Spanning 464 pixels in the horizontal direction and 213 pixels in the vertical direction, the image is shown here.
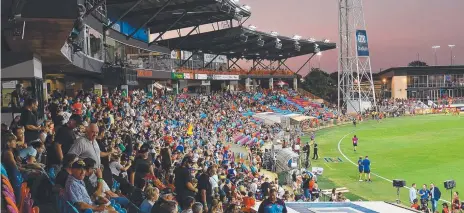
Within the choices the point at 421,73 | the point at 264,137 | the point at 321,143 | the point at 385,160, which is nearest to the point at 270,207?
the point at 385,160

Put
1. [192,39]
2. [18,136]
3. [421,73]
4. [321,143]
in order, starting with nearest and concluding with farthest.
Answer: [18,136]
[321,143]
[192,39]
[421,73]

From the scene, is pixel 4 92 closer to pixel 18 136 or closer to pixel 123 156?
pixel 123 156

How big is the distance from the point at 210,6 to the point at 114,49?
A: 9.09m

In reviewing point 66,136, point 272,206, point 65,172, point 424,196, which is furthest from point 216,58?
point 65,172

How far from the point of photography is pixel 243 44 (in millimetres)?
62625

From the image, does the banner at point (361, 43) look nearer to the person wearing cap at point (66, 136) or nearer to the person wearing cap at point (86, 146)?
the person wearing cap at point (66, 136)

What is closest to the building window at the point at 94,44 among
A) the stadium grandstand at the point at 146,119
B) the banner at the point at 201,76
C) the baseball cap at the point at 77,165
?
the stadium grandstand at the point at 146,119

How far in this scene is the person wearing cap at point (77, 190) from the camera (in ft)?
18.0

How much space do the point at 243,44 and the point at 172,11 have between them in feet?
75.3

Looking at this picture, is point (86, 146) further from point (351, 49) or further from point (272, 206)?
point (351, 49)

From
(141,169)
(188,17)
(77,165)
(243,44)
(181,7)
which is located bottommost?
(141,169)

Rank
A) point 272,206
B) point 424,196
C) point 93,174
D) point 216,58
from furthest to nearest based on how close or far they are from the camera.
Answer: point 216,58 → point 424,196 → point 272,206 → point 93,174

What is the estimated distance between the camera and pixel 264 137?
119 ft

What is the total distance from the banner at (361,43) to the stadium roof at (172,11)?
2256 centimetres
